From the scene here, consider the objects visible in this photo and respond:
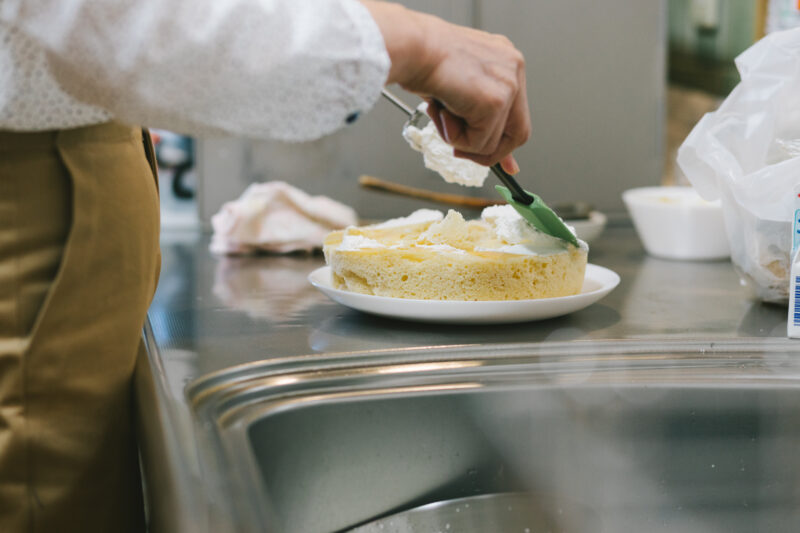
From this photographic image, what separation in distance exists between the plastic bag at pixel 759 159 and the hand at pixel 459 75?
0.33 metres

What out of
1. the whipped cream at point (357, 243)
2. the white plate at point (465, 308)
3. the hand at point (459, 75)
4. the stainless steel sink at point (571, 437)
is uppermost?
the hand at point (459, 75)

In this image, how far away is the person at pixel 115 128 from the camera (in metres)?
0.52

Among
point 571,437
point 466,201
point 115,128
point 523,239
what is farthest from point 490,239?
point 466,201

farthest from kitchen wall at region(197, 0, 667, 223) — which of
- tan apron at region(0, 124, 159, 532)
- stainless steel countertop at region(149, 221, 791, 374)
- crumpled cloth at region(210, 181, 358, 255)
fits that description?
tan apron at region(0, 124, 159, 532)

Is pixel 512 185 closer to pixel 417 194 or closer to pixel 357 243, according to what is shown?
pixel 357 243

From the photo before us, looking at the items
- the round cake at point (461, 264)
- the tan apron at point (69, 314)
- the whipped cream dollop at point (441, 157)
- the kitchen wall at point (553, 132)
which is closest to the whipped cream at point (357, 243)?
the round cake at point (461, 264)

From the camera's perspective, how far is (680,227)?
1261 mm

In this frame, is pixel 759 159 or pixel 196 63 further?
pixel 759 159

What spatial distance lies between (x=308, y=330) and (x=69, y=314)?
0.25 metres

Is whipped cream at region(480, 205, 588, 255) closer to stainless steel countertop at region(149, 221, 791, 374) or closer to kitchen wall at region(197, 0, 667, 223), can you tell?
stainless steel countertop at region(149, 221, 791, 374)

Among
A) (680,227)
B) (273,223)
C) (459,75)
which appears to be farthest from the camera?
(273,223)

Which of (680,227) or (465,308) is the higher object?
(465,308)

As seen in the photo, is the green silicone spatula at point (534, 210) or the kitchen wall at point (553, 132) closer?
the green silicone spatula at point (534, 210)

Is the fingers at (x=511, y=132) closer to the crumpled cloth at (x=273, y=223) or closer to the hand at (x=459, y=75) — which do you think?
the hand at (x=459, y=75)
